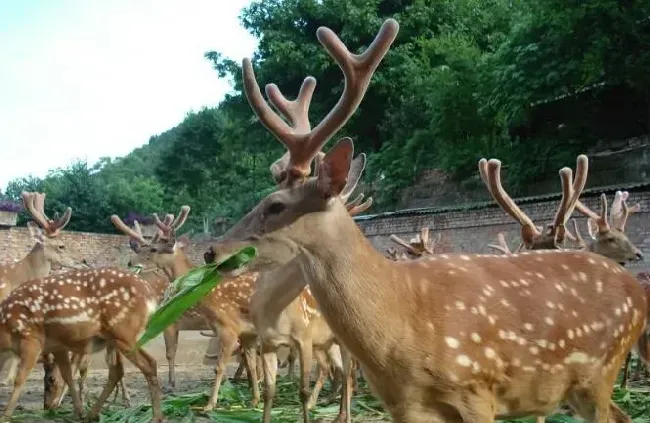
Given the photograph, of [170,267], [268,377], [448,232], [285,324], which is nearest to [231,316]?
[170,267]

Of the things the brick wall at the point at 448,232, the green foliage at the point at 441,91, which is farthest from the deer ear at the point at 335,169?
the green foliage at the point at 441,91

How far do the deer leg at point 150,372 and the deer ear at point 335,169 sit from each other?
140 inches

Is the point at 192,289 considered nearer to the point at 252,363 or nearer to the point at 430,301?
the point at 430,301

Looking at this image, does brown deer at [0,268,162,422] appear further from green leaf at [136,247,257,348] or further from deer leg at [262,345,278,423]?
green leaf at [136,247,257,348]

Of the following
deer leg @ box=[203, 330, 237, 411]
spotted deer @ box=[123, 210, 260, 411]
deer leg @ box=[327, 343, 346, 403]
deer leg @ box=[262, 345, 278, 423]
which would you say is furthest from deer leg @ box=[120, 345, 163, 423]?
deer leg @ box=[327, 343, 346, 403]

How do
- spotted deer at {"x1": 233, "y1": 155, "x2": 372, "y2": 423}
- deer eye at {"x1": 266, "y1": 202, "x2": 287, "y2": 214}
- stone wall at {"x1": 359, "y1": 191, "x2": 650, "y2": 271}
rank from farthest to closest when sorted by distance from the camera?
1. stone wall at {"x1": 359, "y1": 191, "x2": 650, "y2": 271}
2. spotted deer at {"x1": 233, "y1": 155, "x2": 372, "y2": 423}
3. deer eye at {"x1": 266, "y1": 202, "x2": 287, "y2": 214}

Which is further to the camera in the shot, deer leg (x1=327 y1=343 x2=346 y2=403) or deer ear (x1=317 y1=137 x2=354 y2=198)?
deer leg (x1=327 y1=343 x2=346 y2=403)

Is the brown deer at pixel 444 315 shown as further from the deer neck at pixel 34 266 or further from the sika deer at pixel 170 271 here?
→ the deer neck at pixel 34 266

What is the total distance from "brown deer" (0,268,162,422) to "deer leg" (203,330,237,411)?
0.92 meters

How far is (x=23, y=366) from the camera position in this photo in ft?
21.7

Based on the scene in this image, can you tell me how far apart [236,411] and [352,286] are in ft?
12.7

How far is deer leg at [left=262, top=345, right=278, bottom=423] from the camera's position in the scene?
6.21 m

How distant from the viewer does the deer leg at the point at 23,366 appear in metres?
6.55

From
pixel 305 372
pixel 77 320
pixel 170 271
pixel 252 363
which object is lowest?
pixel 252 363
